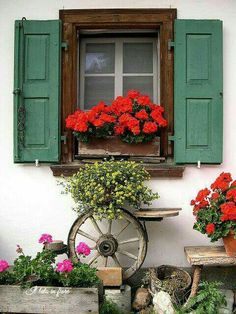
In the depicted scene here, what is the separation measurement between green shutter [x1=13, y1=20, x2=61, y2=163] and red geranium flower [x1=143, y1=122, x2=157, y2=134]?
89 centimetres

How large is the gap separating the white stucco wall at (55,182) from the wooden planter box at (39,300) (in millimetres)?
1219

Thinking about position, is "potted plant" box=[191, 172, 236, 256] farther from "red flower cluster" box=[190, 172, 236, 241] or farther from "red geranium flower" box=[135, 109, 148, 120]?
"red geranium flower" box=[135, 109, 148, 120]

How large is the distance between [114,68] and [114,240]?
74.9 inches

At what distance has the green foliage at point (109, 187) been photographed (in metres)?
4.62

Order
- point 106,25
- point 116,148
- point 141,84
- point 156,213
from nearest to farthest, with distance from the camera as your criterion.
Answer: point 156,213 < point 116,148 < point 106,25 < point 141,84

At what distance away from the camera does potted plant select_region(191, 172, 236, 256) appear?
438 cm

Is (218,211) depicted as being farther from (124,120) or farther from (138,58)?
(138,58)

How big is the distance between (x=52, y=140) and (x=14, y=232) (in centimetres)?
101

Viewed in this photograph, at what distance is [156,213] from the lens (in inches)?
185

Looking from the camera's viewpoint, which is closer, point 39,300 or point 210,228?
point 39,300

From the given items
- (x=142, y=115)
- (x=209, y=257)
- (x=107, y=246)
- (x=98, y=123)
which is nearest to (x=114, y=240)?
(x=107, y=246)

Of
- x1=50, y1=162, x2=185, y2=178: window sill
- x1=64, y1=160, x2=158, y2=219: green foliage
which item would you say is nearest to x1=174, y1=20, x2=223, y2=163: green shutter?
x1=50, y1=162, x2=185, y2=178: window sill

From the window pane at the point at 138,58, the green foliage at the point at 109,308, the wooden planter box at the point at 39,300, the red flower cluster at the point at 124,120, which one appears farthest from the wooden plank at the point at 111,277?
the window pane at the point at 138,58

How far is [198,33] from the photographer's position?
5.23m
